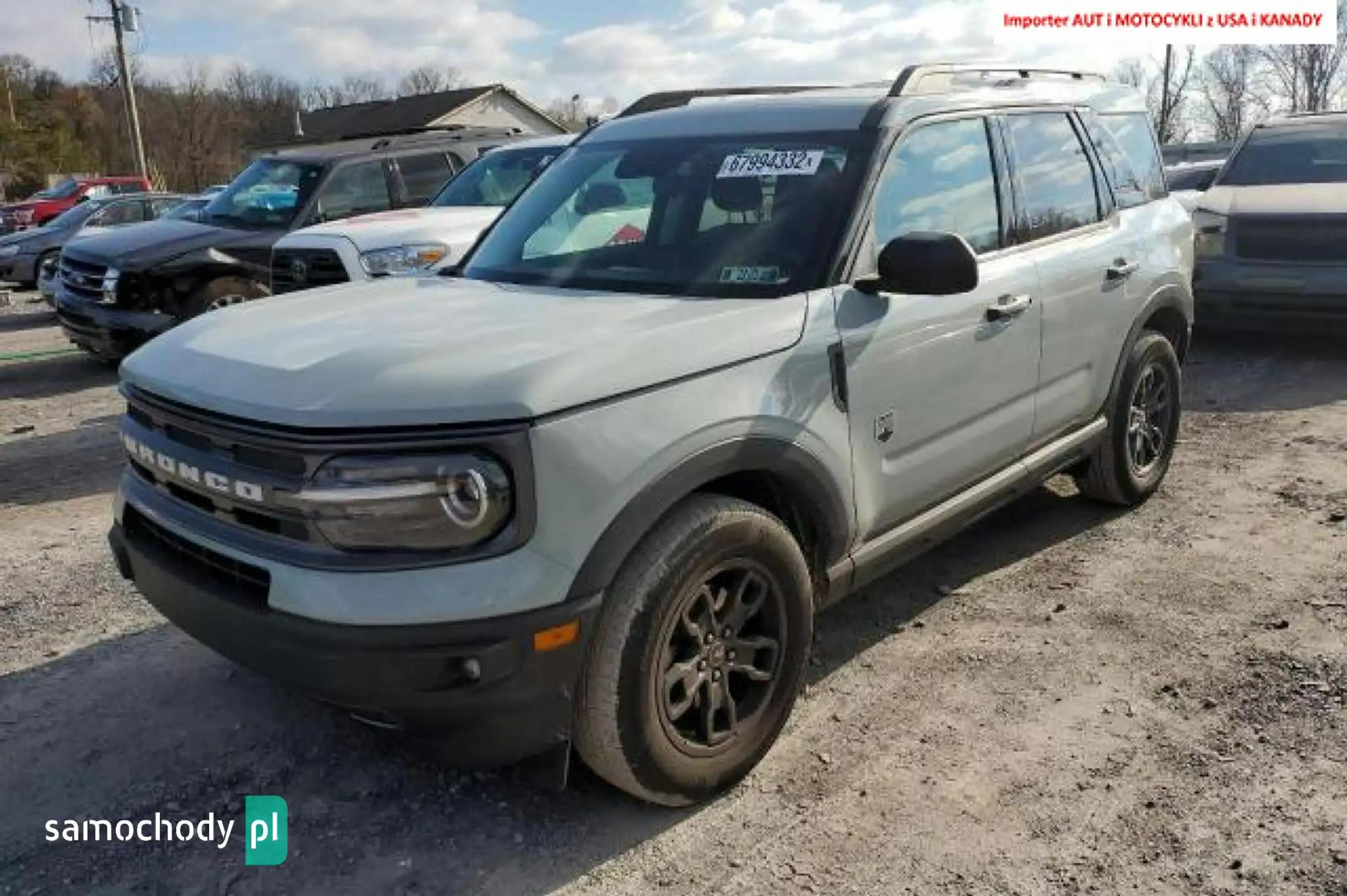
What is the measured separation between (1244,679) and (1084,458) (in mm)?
1454

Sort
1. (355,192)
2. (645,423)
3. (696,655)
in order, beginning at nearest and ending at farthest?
(645,423) < (696,655) < (355,192)

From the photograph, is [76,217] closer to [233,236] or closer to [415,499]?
[233,236]

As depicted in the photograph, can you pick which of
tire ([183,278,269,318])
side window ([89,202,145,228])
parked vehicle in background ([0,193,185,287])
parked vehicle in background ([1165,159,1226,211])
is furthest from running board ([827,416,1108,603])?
side window ([89,202,145,228])

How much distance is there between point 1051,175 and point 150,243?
744cm

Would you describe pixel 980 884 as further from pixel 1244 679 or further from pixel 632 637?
pixel 1244 679

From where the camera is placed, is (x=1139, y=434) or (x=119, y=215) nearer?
(x=1139, y=434)

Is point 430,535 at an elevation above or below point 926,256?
below

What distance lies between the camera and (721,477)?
2875mm

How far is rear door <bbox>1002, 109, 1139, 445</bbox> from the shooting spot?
161 inches

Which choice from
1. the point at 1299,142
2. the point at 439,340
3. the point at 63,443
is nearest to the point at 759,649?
Answer: the point at 439,340

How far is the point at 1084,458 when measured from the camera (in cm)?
480

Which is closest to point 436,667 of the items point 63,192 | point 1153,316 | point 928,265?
point 928,265

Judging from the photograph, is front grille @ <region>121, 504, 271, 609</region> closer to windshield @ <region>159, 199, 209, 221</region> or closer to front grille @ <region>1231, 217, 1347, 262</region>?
windshield @ <region>159, 199, 209, 221</region>

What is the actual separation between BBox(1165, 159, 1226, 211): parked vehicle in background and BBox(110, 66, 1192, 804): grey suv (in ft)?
16.7
